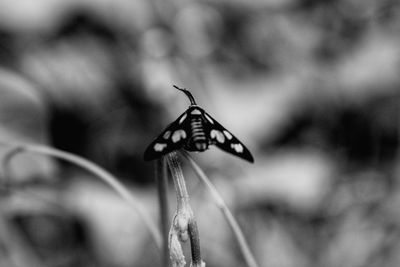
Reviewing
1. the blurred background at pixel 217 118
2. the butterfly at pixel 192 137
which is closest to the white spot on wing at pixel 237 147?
the butterfly at pixel 192 137

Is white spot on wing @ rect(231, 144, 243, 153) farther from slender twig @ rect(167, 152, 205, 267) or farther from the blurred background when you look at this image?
the blurred background

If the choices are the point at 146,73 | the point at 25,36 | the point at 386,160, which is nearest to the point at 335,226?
the point at 386,160

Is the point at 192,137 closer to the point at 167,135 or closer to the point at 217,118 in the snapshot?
the point at 167,135

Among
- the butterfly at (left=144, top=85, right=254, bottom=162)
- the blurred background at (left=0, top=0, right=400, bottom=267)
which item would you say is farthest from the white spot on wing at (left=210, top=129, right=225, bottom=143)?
the blurred background at (left=0, top=0, right=400, bottom=267)

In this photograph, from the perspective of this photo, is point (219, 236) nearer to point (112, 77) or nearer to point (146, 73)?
point (146, 73)

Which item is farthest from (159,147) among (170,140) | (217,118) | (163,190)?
(217,118)

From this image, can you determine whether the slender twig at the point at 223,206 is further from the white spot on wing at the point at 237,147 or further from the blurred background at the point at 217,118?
the blurred background at the point at 217,118
